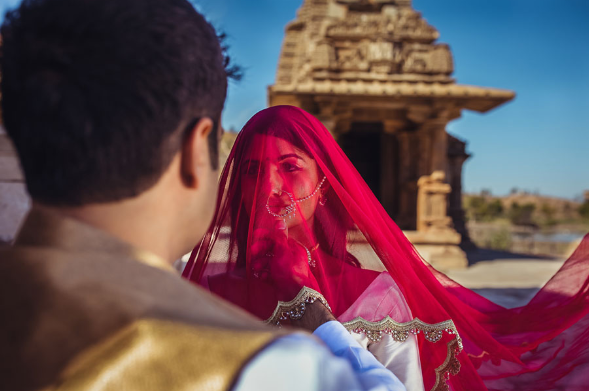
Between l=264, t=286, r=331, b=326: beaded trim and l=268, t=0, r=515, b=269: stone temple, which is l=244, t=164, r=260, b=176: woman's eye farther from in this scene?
l=268, t=0, r=515, b=269: stone temple

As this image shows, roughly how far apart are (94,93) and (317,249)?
1.07 m

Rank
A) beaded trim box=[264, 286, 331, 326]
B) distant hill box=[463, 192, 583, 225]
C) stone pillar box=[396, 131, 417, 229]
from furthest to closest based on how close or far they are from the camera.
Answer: distant hill box=[463, 192, 583, 225] → stone pillar box=[396, 131, 417, 229] → beaded trim box=[264, 286, 331, 326]

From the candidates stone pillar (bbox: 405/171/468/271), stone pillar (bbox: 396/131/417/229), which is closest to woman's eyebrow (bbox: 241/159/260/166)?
stone pillar (bbox: 405/171/468/271)

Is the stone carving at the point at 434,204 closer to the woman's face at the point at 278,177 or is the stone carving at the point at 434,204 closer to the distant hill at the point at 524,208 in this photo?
the woman's face at the point at 278,177

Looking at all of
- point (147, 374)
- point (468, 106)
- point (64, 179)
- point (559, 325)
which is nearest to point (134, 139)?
point (64, 179)

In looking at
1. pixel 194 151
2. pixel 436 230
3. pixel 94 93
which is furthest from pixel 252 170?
pixel 436 230

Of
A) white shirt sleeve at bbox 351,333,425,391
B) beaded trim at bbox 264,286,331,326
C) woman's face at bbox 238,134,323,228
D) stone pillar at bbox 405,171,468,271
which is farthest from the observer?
stone pillar at bbox 405,171,468,271

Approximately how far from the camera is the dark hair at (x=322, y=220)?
4.99 ft

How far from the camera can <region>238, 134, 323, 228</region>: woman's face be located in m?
1.45

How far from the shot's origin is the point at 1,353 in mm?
481

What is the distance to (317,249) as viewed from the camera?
4.93 ft

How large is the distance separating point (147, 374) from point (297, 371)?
0.17 meters

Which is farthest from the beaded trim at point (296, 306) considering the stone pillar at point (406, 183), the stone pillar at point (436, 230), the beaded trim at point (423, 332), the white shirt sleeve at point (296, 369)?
the stone pillar at point (406, 183)

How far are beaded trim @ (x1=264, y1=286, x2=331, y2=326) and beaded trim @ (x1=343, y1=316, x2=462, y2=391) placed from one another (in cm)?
21
